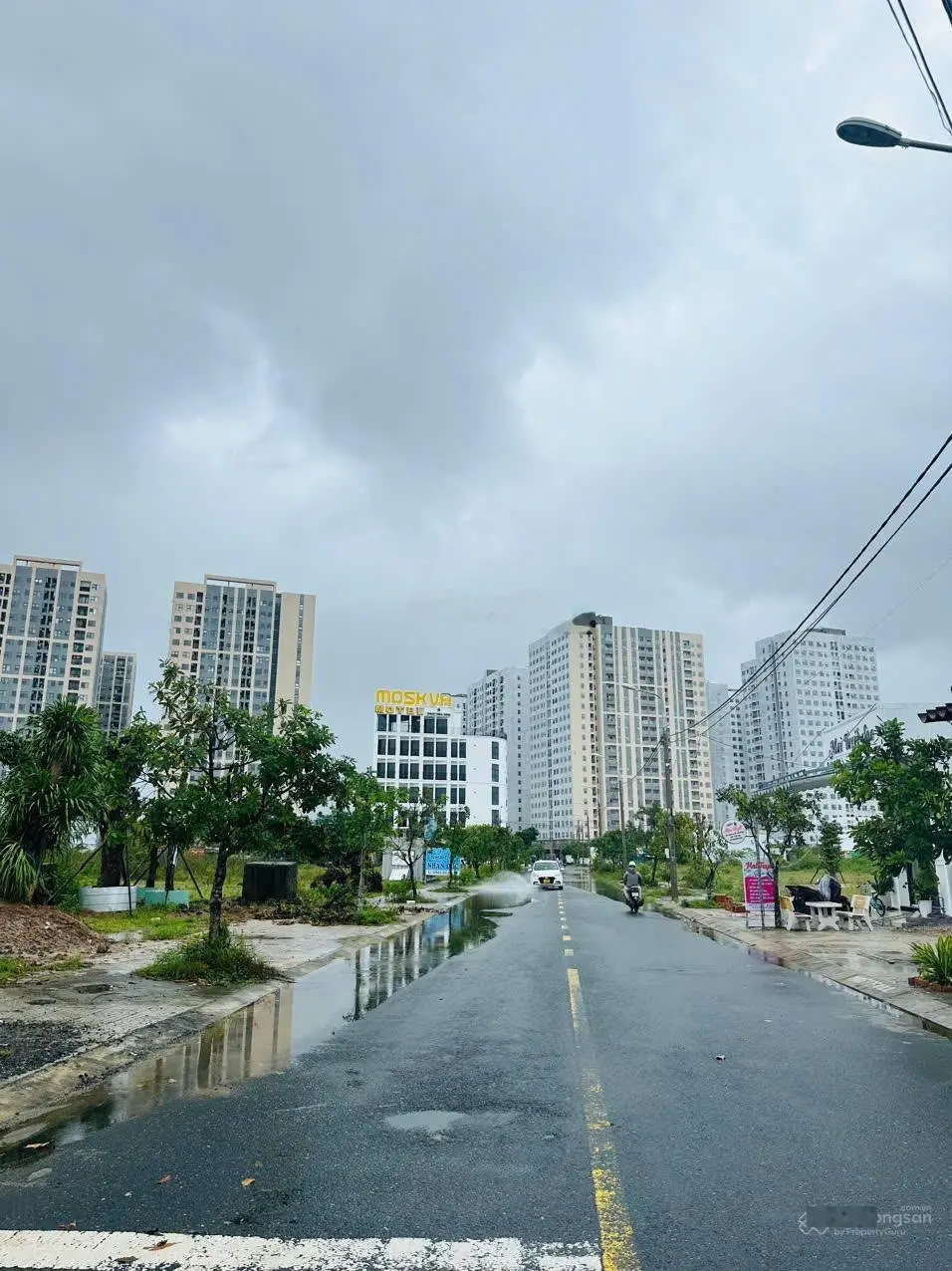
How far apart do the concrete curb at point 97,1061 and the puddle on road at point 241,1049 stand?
0.14m

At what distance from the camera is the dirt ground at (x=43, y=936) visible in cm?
1542

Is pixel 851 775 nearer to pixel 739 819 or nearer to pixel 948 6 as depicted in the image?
pixel 739 819

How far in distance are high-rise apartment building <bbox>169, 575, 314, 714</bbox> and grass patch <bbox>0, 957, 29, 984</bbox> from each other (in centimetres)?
13082

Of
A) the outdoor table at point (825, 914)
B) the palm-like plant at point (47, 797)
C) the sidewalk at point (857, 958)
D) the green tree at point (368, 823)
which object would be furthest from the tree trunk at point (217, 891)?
the outdoor table at point (825, 914)

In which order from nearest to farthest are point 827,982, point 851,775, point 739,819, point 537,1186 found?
point 537,1186 < point 827,982 < point 851,775 < point 739,819

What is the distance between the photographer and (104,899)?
2547 cm

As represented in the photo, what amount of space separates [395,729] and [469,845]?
5451 centimetres

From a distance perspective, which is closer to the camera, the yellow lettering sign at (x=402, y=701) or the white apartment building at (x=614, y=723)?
the yellow lettering sign at (x=402, y=701)

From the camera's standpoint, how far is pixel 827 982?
14.2 meters

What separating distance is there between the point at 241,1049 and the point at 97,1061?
4.46 feet

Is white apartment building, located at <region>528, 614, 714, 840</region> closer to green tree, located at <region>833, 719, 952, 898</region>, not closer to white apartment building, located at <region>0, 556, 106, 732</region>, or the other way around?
white apartment building, located at <region>0, 556, 106, 732</region>

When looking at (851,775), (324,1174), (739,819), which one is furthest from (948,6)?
(739,819)

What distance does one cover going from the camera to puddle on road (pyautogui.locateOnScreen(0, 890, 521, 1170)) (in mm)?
6539

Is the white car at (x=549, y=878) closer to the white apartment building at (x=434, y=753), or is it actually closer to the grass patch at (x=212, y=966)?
the grass patch at (x=212, y=966)
